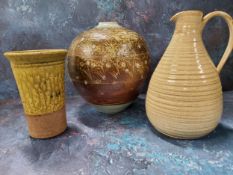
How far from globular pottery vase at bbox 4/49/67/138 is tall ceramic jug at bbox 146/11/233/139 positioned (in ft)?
0.72

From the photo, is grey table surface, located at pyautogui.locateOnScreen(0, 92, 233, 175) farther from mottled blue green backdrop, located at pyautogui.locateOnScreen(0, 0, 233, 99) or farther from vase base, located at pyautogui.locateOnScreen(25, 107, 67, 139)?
mottled blue green backdrop, located at pyautogui.locateOnScreen(0, 0, 233, 99)

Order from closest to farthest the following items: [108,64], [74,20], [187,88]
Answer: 1. [187,88]
2. [108,64]
3. [74,20]

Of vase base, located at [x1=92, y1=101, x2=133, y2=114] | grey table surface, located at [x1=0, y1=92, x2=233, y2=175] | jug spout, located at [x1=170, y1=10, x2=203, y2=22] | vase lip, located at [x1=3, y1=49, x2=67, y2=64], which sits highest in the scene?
jug spout, located at [x1=170, y1=10, x2=203, y2=22]

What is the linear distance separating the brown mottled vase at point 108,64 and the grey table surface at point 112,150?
0.26ft

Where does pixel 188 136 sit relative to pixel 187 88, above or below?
below

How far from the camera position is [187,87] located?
42 cm

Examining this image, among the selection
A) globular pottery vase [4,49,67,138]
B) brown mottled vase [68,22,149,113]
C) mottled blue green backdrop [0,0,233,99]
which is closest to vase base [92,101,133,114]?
brown mottled vase [68,22,149,113]

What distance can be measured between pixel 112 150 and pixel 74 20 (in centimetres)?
47

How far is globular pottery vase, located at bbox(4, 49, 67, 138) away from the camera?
433mm

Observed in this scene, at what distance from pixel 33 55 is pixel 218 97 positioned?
15.1 inches

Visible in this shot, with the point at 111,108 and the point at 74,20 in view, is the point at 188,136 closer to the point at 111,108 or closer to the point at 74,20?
the point at 111,108

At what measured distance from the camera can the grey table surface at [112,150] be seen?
1.24ft

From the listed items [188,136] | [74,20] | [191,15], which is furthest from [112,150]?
[74,20]

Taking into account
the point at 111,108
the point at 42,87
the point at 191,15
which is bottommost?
the point at 111,108
